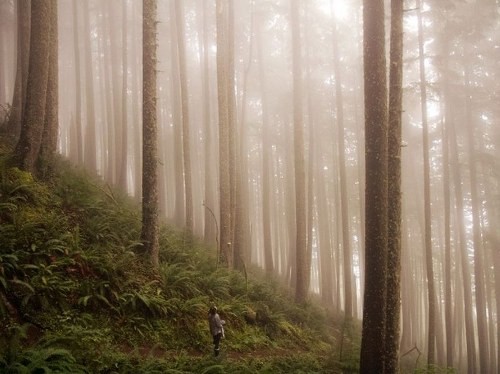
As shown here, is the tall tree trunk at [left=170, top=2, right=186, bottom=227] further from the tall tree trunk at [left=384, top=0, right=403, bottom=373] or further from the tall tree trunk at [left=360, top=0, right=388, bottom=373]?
the tall tree trunk at [left=360, top=0, right=388, bottom=373]

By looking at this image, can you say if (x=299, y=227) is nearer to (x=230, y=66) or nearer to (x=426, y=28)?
(x=230, y=66)

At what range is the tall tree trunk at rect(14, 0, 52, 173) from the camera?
372 inches

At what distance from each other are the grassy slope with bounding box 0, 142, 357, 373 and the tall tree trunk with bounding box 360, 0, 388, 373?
1.91 m

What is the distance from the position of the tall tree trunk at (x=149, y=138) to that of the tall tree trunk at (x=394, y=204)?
18.4 feet

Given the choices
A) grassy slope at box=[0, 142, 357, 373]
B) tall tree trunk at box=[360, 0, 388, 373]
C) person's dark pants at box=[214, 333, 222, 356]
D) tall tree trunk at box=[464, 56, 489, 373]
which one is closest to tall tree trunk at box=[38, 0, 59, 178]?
grassy slope at box=[0, 142, 357, 373]

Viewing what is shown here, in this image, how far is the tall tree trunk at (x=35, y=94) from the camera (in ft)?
31.0

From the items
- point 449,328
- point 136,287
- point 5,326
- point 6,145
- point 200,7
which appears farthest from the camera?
point 200,7

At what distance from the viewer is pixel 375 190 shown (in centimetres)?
771

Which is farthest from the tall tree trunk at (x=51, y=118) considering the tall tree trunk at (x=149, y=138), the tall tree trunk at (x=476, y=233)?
the tall tree trunk at (x=476, y=233)

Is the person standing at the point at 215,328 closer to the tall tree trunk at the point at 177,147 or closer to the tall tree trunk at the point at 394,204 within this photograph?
the tall tree trunk at the point at 394,204

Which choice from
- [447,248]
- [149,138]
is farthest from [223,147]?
[447,248]

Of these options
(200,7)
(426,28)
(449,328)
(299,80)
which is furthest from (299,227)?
(200,7)

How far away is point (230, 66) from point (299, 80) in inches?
123

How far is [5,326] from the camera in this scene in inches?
230
